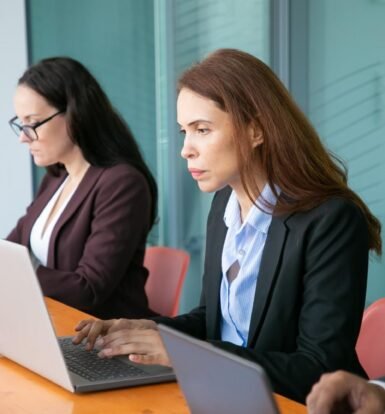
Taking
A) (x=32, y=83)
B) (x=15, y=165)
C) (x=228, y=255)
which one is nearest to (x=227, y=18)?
(x=32, y=83)

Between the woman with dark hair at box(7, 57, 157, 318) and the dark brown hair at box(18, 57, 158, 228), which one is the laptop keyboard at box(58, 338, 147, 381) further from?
the dark brown hair at box(18, 57, 158, 228)

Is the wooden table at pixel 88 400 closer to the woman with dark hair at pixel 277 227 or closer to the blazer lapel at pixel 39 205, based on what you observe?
the woman with dark hair at pixel 277 227

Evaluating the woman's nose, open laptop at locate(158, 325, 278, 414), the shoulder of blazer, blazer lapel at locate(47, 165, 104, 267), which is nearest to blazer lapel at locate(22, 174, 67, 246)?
blazer lapel at locate(47, 165, 104, 267)

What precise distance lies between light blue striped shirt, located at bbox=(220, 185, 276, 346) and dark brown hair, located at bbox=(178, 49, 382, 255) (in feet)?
0.26

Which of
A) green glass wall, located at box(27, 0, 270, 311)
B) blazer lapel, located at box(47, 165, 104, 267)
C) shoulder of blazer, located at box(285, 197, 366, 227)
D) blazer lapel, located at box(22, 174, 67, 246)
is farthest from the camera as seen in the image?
green glass wall, located at box(27, 0, 270, 311)

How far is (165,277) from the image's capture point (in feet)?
11.1

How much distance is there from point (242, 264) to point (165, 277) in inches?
43.4

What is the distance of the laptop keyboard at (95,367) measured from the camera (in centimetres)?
198

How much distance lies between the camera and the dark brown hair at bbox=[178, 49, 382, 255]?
85.6 inches

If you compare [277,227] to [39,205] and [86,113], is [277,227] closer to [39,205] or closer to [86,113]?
[86,113]

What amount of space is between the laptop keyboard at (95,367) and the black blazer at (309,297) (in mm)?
207

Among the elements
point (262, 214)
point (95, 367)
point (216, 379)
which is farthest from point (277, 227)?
point (216, 379)

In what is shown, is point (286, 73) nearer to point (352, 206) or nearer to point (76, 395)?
point (352, 206)

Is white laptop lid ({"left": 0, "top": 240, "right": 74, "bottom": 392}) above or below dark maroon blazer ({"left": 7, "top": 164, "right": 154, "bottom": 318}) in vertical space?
above
